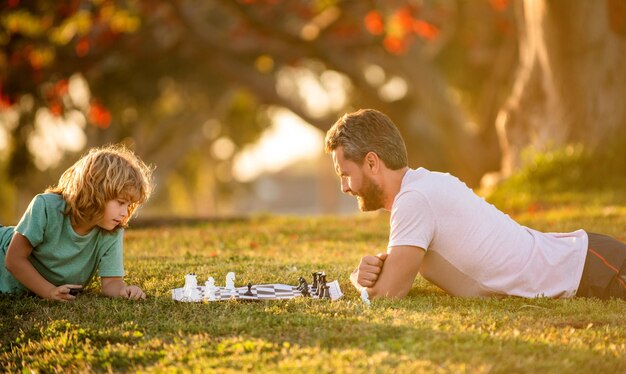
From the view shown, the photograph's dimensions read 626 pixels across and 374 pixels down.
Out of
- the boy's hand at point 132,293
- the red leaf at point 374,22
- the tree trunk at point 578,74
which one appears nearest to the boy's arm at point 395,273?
the boy's hand at point 132,293

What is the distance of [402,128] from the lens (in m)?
21.7

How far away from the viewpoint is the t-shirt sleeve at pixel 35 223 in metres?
6.26

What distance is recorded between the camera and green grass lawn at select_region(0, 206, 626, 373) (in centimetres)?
449

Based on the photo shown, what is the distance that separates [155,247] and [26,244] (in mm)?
3940

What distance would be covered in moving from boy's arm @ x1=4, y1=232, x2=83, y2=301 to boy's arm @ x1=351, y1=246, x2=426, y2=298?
7.23 feet

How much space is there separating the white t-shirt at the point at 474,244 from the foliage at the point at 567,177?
7982 mm

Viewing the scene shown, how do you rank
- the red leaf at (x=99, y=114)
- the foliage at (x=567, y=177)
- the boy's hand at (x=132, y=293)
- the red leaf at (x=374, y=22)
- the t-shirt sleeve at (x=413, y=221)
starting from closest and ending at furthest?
the t-shirt sleeve at (x=413, y=221) → the boy's hand at (x=132, y=293) → the foliage at (x=567, y=177) → the red leaf at (x=374, y=22) → the red leaf at (x=99, y=114)

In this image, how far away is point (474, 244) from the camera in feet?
19.1

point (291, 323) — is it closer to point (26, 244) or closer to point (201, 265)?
point (26, 244)

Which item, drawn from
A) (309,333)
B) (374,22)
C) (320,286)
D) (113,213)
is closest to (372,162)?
(320,286)

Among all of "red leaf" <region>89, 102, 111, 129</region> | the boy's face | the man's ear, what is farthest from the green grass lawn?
"red leaf" <region>89, 102, 111, 129</region>

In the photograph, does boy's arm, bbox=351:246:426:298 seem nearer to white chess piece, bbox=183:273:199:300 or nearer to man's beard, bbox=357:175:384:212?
man's beard, bbox=357:175:384:212

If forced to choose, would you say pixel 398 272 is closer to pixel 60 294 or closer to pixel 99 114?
pixel 60 294

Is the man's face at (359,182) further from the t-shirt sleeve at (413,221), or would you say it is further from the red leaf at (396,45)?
the red leaf at (396,45)
